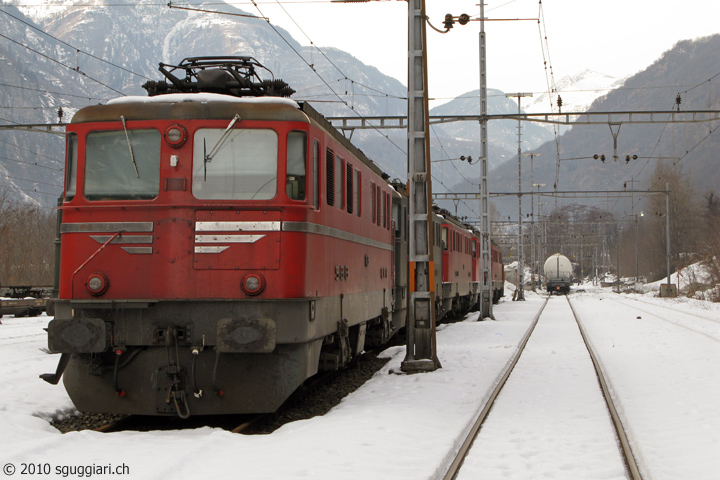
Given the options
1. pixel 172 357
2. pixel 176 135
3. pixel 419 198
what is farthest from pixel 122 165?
pixel 419 198

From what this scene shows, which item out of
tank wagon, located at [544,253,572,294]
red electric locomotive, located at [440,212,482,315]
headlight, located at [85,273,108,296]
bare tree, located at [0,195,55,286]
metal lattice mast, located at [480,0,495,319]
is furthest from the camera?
tank wagon, located at [544,253,572,294]

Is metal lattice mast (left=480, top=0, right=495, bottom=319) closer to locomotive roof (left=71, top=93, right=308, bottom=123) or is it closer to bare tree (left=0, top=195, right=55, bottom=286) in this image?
locomotive roof (left=71, top=93, right=308, bottom=123)

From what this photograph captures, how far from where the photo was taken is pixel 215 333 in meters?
7.98

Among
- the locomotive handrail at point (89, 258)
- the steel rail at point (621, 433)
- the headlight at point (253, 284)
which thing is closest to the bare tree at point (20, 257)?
the locomotive handrail at point (89, 258)

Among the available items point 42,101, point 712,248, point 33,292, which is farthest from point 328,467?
point 42,101

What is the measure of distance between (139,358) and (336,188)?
3.20 m

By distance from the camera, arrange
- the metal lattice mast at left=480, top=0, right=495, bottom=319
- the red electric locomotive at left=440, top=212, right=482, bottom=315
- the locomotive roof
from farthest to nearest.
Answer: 1. the metal lattice mast at left=480, top=0, right=495, bottom=319
2. the red electric locomotive at left=440, top=212, right=482, bottom=315
3. the locomotive roof

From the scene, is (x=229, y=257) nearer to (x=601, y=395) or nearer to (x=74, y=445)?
(x=74, y=445)

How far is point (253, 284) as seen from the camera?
808 centimetres

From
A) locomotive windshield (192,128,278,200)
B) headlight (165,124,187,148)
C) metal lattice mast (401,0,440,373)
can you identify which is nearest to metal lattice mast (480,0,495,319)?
metal lattice mast (401,0,440,373)

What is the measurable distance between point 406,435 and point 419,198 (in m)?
5.98

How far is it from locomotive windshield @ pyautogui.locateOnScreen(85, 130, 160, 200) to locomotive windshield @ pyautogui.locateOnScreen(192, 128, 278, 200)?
0.46 metres

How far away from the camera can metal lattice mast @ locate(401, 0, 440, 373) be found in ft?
42.3

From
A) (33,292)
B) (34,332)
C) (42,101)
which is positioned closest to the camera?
(34,332)
